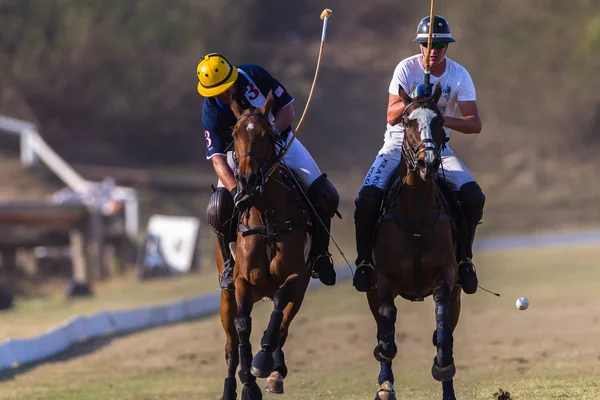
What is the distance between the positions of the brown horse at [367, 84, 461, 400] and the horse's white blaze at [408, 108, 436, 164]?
0.09m

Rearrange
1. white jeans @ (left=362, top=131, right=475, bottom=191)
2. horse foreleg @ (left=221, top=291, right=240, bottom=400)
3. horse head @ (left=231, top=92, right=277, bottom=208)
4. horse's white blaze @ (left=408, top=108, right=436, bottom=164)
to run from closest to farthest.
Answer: horse's white blaze @ (left=408, top=108, right=436, bottom=164), horse head @ (left=231, top=92, right=277, bottom=208), white jeans @ (left=362, top=131, right=475, bottom=191), horse foreleg @ (left=221, top=291, right=240, bottom=400)

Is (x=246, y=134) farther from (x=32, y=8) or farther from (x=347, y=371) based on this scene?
(x=32, y=8)

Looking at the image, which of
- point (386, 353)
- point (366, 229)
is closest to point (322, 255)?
point (366, 229)

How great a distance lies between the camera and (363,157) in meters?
50.0

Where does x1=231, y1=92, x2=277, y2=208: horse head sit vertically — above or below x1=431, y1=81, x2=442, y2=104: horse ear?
below

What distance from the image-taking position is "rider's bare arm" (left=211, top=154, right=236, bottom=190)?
926cm

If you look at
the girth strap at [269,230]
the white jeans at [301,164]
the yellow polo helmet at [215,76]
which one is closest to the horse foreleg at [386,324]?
the girth strap at [269,230]

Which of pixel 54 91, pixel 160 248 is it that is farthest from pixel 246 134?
pixel 54 91

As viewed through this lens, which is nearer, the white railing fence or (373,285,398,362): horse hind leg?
(373,285,398,362): horse hind leg

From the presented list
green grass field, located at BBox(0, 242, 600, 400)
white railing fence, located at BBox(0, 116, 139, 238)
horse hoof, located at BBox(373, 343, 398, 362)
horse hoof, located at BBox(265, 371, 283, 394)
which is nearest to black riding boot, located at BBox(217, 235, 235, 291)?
horse hoof, located at BBox(265, 371, 283, 394)

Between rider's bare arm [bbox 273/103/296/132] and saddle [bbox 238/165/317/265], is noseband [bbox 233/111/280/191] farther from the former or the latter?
rider's bare arm [bbox 273/103/296/132]

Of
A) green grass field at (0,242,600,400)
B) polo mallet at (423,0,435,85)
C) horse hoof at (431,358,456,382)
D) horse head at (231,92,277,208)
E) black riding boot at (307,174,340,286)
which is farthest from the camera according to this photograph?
green grass field at (0,242,600,400)

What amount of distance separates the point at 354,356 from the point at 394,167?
206 inches

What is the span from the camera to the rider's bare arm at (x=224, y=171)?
9258 mm
